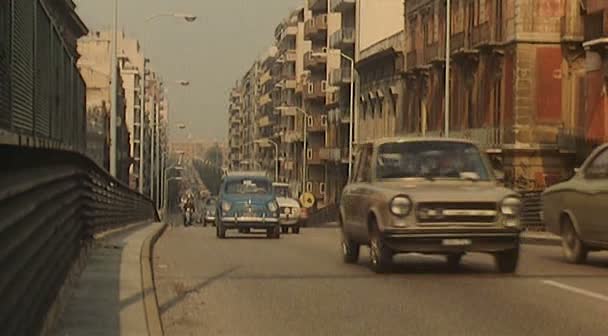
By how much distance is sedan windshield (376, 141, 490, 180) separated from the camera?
56.3ft

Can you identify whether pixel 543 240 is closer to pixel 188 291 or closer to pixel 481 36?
pixel 188 291

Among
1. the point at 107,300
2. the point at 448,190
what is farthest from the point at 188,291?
the point at 448,190

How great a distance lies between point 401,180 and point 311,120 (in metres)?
101

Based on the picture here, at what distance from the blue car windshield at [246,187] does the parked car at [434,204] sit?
52.0 ft

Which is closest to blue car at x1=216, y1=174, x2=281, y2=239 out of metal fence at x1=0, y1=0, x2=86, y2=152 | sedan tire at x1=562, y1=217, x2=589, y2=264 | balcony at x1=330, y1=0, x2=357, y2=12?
sedan tire at x1=562, y1=217, x2=589, y2=264

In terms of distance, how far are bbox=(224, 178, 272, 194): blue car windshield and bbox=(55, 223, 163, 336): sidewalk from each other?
16.2m

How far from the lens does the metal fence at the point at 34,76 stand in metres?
8.07

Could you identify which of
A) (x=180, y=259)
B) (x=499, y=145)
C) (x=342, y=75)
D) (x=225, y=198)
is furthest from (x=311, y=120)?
(x=180, y=259)

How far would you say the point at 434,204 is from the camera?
52.6 feet

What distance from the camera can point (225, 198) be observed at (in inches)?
1303

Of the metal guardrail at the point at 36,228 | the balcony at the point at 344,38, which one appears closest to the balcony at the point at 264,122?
the balcony at the point at 344,38

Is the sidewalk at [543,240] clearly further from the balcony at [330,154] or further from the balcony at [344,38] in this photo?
the balcony at [344,38]

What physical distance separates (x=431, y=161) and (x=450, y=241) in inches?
65.4

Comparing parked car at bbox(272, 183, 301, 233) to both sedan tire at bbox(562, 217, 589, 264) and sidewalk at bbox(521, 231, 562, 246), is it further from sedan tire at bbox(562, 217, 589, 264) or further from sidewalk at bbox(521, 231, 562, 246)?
sedan tire at bbox(562, 217, 589, 264)
